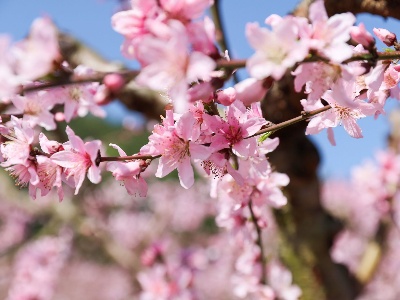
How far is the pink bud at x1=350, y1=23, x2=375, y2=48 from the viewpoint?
0.57 m

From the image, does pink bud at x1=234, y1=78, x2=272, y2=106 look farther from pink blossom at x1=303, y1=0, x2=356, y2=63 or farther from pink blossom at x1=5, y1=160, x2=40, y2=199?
pink blossom at x1=5, y1=160, x2=40, y2=199

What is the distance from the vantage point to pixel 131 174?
71cm

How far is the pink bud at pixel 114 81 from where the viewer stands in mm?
501

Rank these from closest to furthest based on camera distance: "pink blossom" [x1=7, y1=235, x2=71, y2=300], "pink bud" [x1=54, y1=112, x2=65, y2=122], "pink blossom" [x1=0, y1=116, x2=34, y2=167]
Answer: "pink blossom" [x1=0, y1=116, x2=34, y2=167]
"pink bud" [x1=54, y1=112, x2=65, y2=122]
"pink blossom" [x1=7, y1=235, x2=71, y2=300]

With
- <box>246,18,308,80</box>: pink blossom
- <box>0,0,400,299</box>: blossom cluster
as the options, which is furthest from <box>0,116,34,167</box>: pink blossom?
<box>246,18,308,80</box>: pink blossom

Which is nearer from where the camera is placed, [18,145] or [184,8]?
[184,8]

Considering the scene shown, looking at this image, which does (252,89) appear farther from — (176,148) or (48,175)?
(48,175)

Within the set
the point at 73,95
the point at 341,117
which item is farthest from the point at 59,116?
the point at 341,117

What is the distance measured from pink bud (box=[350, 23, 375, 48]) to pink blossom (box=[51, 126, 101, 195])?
37cm

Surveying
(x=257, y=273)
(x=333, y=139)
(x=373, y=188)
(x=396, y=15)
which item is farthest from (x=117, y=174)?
(x=373, y=188)

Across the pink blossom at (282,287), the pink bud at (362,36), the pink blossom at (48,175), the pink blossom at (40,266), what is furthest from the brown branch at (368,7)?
the pink blossom at (40,266)

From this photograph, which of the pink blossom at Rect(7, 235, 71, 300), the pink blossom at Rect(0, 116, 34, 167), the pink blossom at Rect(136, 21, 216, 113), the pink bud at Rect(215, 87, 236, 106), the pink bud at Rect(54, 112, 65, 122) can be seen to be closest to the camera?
the pink blossom at Rect(136, 21, 216, 113)

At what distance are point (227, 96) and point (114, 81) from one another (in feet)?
0.56

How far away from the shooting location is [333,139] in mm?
827
